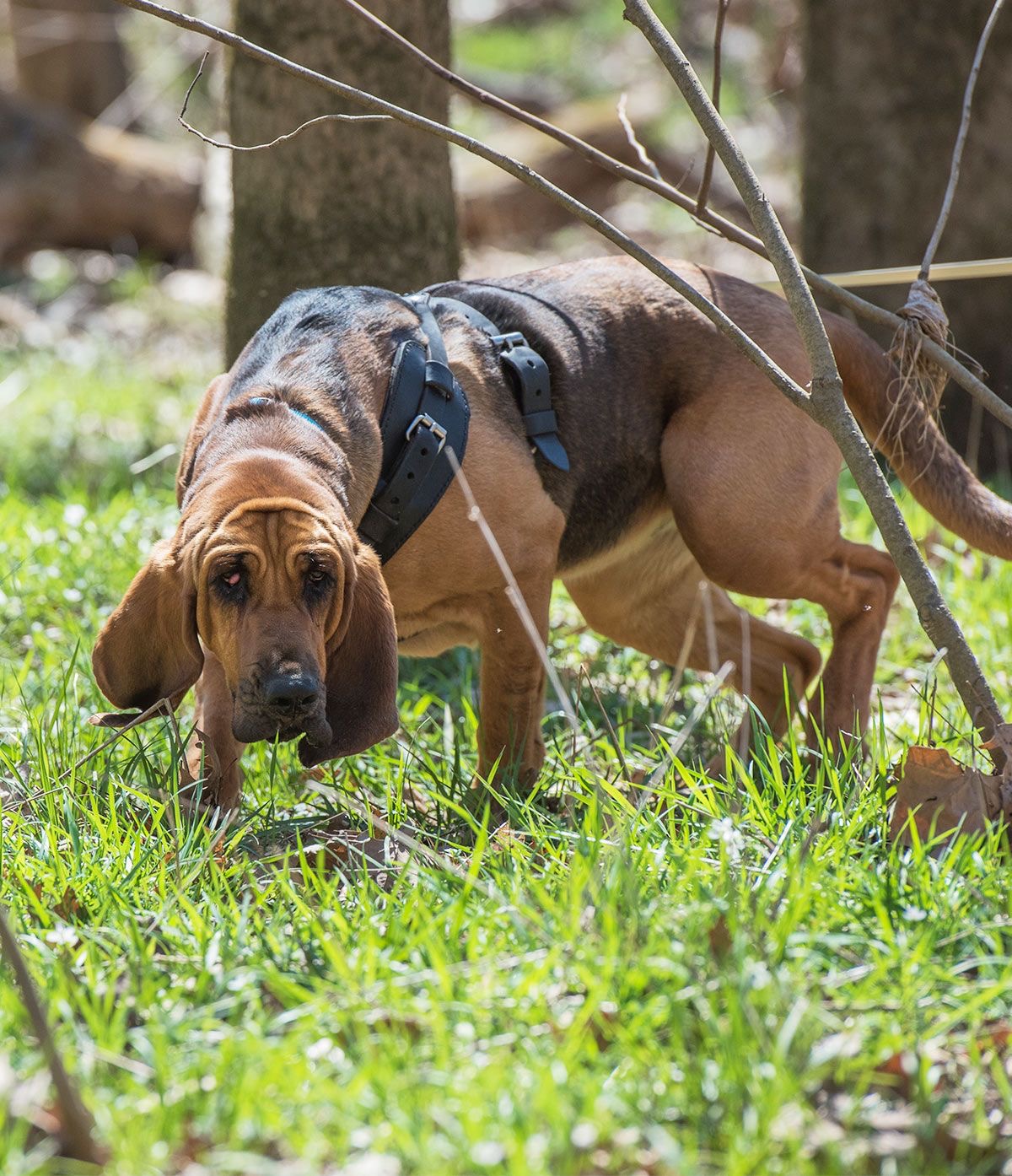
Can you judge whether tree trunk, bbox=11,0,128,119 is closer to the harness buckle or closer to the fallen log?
the fallen log

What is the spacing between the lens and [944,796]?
294 cm

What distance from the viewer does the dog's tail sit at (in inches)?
156

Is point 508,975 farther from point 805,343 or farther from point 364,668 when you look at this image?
point 805,343

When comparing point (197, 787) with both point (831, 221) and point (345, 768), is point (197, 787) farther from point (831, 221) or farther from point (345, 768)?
point (831, 221)

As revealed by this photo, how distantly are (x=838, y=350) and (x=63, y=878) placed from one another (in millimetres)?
2596

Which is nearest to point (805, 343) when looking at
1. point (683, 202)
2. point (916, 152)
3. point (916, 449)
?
point (683, 202)

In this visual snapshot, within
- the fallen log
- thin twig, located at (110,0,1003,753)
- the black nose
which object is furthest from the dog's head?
the fallen log

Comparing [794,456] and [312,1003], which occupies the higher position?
[794,456]

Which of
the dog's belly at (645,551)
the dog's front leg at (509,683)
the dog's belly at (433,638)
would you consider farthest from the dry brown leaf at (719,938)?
the dog's belly at (645,551)

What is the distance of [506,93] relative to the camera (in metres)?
14.9

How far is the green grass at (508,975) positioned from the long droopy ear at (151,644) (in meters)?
0.22

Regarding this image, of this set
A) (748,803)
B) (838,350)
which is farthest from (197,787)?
(838,350)

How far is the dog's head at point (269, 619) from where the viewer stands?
306 cm

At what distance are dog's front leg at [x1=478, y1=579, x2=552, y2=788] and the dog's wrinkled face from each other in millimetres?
692
